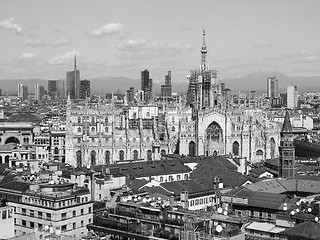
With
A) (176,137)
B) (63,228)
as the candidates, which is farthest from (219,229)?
(176,137)

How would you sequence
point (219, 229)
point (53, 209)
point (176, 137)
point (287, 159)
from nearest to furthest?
point (219, 229) < point (53, 209) < point (287, 159) < point (176, 137)

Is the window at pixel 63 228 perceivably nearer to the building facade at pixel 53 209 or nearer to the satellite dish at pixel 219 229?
the building facade at pixel 53 209

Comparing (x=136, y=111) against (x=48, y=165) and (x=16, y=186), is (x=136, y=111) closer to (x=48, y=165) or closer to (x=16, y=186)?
(x=48, y=165)

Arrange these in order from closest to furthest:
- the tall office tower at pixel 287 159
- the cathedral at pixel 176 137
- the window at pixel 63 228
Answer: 1. the window at pixel 63 228
2. the tall office tower at pixel 287 159
3. the cathedral at pixel 176 137

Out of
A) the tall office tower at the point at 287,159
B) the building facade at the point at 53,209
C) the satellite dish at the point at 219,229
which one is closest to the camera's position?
the satellite dish at the point at 219,229

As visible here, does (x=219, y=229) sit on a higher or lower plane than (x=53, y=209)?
higher

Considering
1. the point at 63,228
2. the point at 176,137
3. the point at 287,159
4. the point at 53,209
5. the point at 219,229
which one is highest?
the point at 176,137

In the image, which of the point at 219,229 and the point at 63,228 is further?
the point at 63,228

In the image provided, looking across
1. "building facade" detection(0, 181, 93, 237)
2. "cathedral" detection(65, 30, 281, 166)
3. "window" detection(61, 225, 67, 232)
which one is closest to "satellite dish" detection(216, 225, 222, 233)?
"building facade" detection(0, 181, 93, 237)

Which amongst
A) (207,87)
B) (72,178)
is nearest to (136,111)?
(207,87)

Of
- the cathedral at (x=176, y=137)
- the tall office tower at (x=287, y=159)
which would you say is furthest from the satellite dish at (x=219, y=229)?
the cathedral at (x=176, y=137)

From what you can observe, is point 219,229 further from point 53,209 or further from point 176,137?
point 176,137
